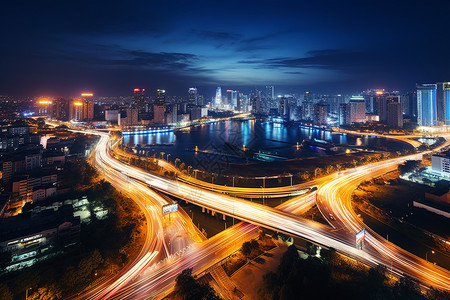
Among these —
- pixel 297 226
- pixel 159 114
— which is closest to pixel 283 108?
pixel 159 114

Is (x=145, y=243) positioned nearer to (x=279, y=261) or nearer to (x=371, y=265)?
(x=279, y=261)

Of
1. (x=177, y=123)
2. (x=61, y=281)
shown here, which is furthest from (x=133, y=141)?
(x=61, y=281)

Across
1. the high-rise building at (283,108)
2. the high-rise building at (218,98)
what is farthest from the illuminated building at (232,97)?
the high-rise building at (283,108)

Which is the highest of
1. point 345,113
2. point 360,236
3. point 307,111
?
point 307,111

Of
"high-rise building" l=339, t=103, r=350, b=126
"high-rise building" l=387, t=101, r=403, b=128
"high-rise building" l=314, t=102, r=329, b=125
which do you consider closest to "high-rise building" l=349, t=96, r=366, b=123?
"high-rise building" l=339, t=103, r=350, b=126

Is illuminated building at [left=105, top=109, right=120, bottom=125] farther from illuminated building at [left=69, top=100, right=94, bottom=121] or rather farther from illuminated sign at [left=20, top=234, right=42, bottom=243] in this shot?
illuminated sign at [left=20, top=234, right=42, bottom=243]

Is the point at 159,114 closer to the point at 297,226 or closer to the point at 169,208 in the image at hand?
the point at 169,208
